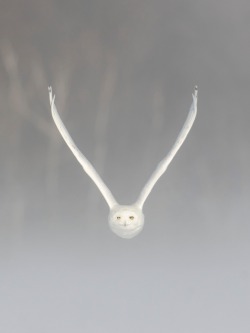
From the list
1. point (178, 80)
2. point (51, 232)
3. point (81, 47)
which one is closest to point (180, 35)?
point (178, 80)

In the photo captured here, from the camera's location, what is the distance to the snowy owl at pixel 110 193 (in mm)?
1327

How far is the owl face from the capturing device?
1.34 m

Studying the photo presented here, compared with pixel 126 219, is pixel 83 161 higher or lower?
higher

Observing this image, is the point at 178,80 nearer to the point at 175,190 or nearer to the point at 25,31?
the point at 175,190

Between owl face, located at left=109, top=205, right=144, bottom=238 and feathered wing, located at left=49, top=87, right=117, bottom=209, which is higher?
feathered wing, located at left=49, top=87, right=117, bottom=209

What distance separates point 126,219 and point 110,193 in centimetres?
7

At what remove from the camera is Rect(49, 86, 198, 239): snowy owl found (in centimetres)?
133

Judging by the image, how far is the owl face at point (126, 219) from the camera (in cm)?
134

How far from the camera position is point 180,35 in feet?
4.88

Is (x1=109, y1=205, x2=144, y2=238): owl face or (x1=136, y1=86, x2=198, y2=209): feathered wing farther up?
(x1=136, y1=86, x2=198, y2=209): feathered wing

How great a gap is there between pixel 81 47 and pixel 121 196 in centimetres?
39

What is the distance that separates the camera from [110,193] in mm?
1361

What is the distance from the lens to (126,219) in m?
1.34

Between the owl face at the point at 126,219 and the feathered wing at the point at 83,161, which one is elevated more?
the feathered wing at the point at 83,161
